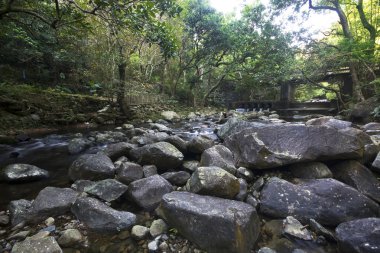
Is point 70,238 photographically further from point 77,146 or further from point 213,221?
point 77,146

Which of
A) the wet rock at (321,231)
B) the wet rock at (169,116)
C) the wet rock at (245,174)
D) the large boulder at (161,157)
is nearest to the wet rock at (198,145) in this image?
the large boulder at (161,157)

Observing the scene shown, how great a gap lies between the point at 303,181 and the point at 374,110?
26.4 ft

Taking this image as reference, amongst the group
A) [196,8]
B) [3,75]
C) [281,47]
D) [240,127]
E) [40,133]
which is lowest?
[40,133]

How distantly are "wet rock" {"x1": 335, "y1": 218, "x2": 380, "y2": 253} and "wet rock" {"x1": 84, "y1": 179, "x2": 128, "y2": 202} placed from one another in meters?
2.37

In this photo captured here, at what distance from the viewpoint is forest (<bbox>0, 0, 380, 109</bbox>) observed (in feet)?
14.6

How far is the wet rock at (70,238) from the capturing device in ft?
6.77

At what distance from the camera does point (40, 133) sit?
7848mm

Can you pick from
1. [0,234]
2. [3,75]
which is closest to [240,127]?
[0,234]

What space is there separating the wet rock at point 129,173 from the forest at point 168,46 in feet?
8.07

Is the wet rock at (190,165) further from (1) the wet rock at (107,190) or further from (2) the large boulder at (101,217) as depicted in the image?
(2) the large boulder at (101,217)

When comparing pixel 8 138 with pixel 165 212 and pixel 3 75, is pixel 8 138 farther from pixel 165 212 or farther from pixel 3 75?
pixel 165 212

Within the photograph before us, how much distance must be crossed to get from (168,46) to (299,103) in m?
16.0

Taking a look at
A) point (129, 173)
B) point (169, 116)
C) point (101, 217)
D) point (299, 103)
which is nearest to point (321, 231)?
point (101, 217)

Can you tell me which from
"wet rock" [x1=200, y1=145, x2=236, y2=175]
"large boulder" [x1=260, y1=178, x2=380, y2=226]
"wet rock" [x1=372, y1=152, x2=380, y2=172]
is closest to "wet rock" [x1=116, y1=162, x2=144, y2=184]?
"wet rock" [x1=200, y1=145, x2=236, y2=175]
